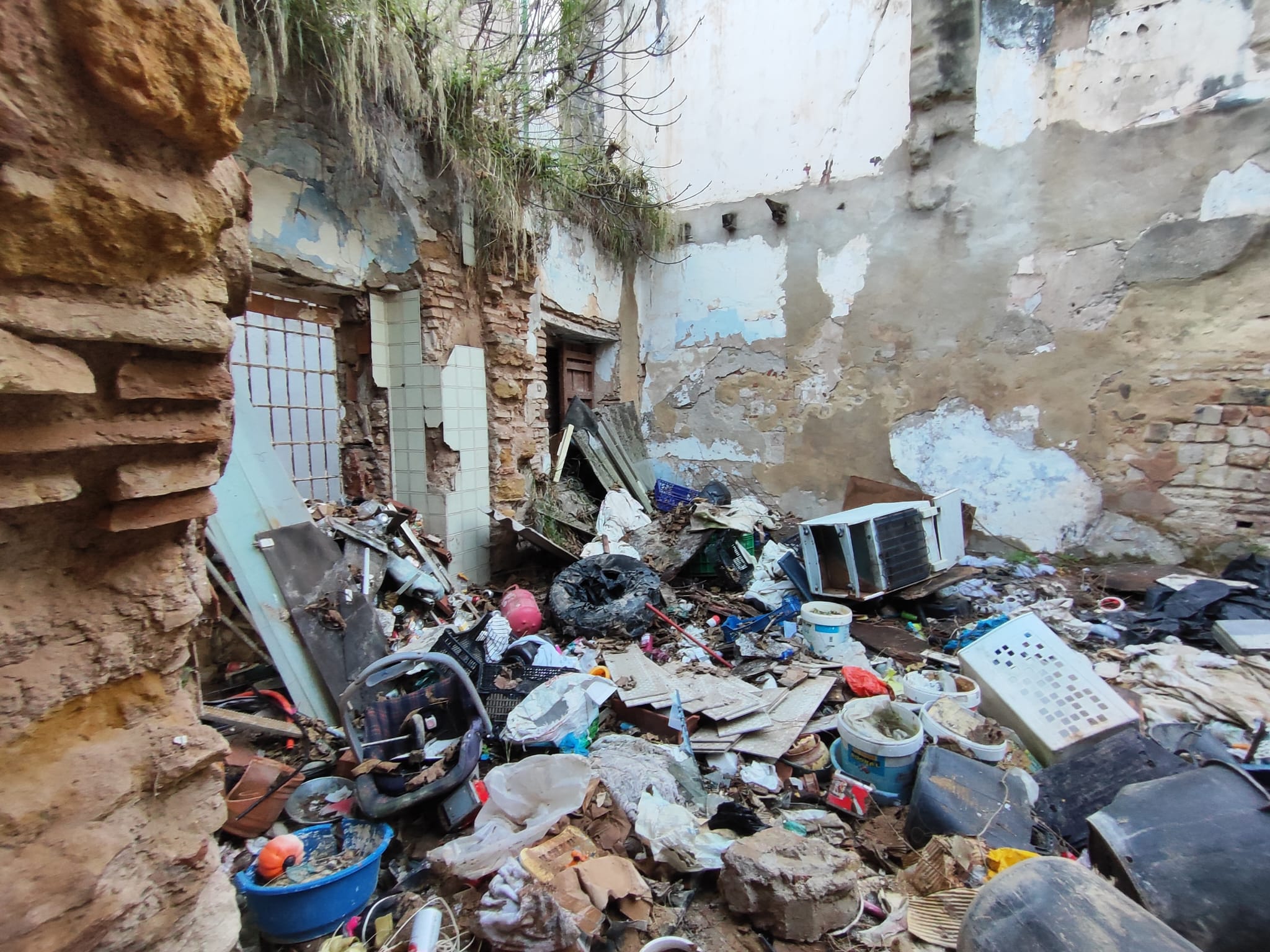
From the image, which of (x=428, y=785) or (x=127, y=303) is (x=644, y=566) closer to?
(x=428, y=785)

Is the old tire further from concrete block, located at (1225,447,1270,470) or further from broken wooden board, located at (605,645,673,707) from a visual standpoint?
concrete block, located at (1225,447,1270,470)

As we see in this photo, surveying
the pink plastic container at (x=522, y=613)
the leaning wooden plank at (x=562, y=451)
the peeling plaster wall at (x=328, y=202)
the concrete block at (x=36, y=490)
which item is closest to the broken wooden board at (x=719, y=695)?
the pink plastic container at (x=522, y=613)

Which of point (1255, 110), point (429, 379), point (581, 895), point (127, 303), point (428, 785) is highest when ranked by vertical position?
point (1255, 110)

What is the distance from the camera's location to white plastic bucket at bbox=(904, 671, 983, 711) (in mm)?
2889

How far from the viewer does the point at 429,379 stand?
14.7 feet

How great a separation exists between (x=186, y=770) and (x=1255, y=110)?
7.35 meters

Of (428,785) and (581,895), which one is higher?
(428,785)

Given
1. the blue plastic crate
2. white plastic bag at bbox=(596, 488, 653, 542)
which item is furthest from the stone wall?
the blue plastic crate

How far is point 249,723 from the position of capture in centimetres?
265

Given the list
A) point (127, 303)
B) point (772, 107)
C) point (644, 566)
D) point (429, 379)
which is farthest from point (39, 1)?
point (772, 107)

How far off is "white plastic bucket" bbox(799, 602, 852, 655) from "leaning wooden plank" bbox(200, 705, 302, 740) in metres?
3.01

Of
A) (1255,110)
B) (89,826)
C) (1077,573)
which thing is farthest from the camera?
(1077,573)

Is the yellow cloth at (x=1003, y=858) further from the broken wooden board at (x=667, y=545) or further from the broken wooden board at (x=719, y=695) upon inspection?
the broken wooden board at (x=667, y=545)

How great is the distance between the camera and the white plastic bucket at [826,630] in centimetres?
384
